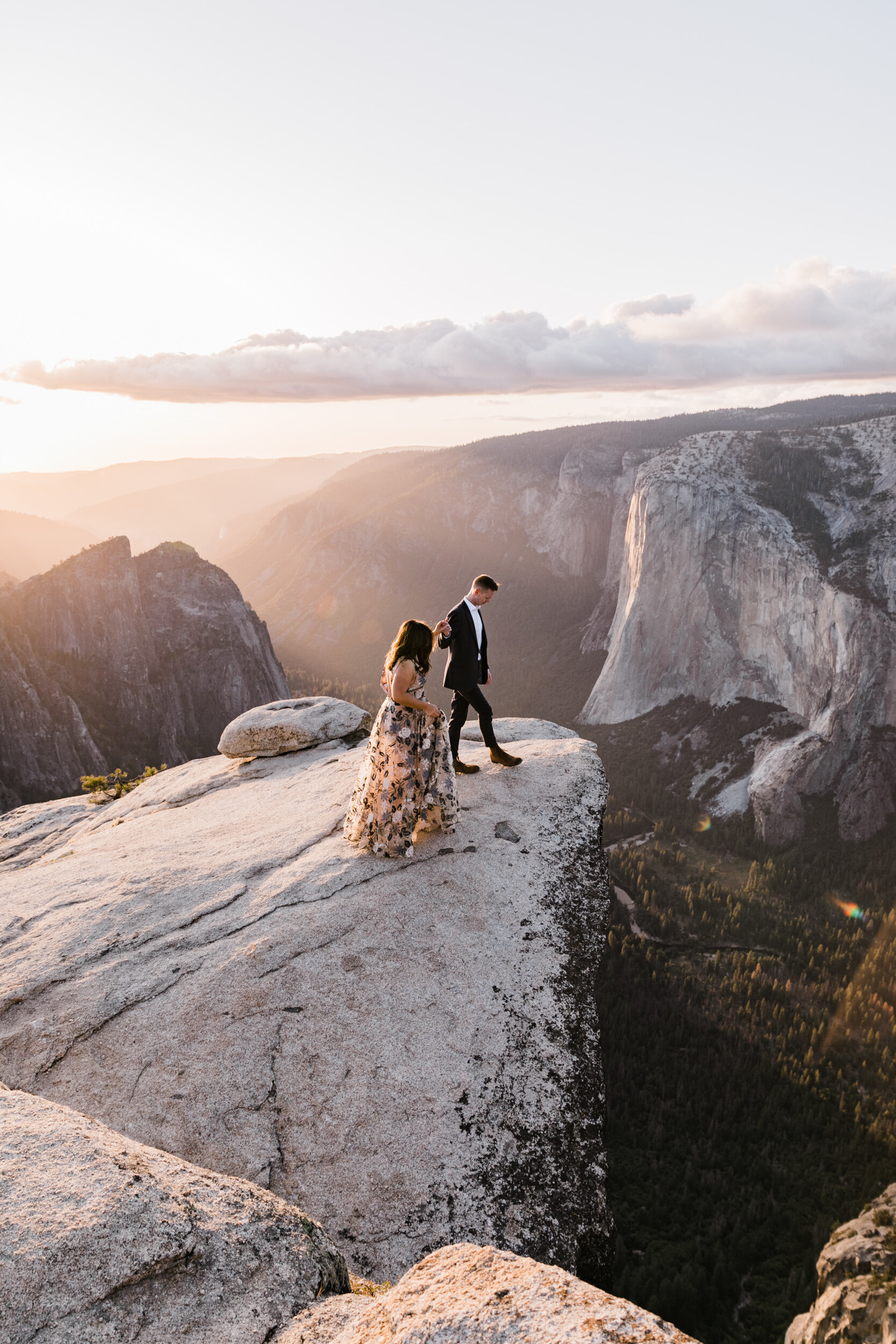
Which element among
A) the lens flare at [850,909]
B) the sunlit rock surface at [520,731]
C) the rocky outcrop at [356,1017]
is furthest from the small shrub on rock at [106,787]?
the lens flare at [850,909]

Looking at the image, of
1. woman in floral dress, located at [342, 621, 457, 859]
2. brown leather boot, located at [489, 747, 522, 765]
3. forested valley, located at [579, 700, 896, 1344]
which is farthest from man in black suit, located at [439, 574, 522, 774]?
forested valley, located at [579, 700, 896, 1344]

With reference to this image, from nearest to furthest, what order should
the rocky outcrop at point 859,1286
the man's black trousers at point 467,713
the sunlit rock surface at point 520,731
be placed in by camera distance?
the man's black trousers at point 467,713
the rocky outcrop at point 859,1286
the sunlit rock surface at point 520,731

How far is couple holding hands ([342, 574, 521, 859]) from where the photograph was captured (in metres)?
9.57

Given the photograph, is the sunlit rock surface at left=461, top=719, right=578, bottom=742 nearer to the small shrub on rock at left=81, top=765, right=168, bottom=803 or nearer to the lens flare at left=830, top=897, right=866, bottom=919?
the small shrub on rock at left=81, top=765, right=168, bottom=803

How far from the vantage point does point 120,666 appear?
76.7 m

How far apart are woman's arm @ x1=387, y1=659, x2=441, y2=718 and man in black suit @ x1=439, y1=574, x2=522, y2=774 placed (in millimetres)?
1570

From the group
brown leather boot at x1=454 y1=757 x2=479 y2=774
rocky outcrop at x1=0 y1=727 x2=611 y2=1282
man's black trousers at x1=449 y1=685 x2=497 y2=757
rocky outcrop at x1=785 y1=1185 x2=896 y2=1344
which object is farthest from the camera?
rocky outcrop at x1=785 y1=1185 x2=896 y2=1344

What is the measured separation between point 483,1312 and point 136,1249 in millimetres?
2106

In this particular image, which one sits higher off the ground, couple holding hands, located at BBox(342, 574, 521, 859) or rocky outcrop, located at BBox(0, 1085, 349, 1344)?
couple holding hands, located at BBox(342, 574, 521, 859)

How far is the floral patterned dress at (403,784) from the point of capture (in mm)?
9938

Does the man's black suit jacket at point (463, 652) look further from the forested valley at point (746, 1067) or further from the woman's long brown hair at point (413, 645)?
the forested valley at point (746, 1067)

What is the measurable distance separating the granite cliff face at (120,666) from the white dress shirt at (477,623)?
5310 centimetres

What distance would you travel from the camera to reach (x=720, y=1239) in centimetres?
2925

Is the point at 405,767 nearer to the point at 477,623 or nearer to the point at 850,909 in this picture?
the point at 477,623
